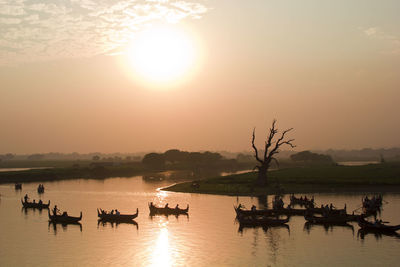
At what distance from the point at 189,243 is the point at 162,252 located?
4203 mm

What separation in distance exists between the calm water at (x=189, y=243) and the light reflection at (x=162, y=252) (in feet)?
0.24

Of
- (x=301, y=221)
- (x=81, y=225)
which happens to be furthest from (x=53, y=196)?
(x=301, y=221)

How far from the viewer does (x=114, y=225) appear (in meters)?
51.4

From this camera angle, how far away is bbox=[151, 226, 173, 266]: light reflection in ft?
108

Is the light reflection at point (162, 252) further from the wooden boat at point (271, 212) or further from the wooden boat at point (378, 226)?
the wooden boat at point (378, 226)

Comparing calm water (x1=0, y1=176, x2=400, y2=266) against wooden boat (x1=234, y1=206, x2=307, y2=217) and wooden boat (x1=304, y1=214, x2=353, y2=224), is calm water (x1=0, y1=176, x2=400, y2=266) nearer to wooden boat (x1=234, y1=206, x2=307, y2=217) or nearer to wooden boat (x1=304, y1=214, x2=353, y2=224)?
wooden boat (x1=304, y1=214, x2=353, y2=224)

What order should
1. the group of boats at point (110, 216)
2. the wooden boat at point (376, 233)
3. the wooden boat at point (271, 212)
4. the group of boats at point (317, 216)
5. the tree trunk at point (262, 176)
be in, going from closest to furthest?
the wooden boat at point (376, 233) < the group of boats at point (317, 216) < the group of boats at point (110, 216) < the wooden boat at point (271, 212) < the tree trunk at point (262, 176)

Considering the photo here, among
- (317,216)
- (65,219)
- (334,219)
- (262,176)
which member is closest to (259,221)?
(317,216)

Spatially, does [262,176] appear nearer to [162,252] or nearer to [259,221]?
[259,221]

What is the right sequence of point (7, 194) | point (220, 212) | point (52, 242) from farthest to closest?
1. point (7, 194)
2. point (220, 212)
3. point (52, 242)

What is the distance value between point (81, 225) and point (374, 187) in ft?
183

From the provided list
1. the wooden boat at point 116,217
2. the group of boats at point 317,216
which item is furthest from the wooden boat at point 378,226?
the wooden boat at point 116,217

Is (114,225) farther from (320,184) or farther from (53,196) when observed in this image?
(320,184)

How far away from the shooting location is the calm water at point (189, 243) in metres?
33.7
